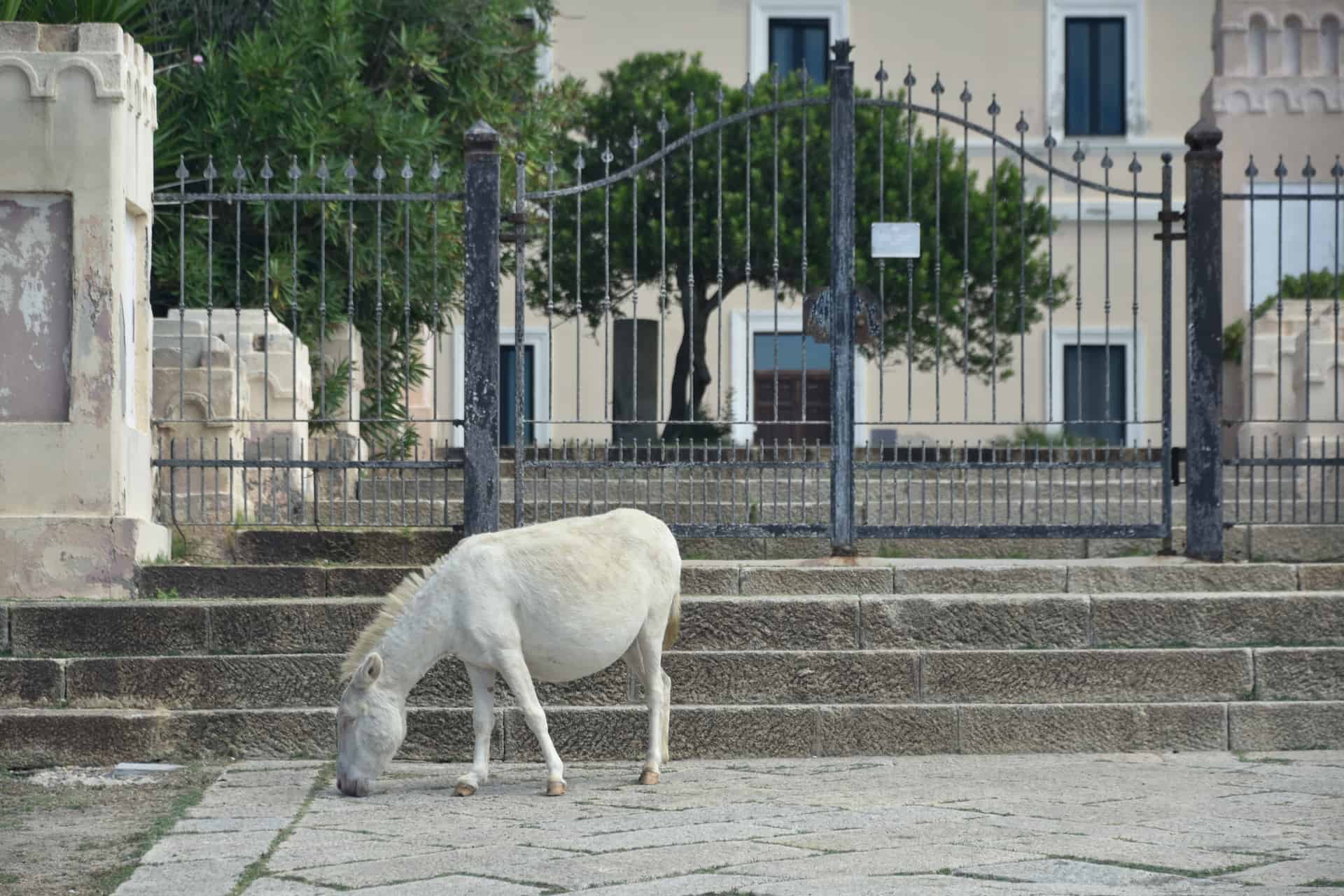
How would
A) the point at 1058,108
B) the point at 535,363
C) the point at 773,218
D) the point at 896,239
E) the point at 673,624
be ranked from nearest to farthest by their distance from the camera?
the point at 673,624 → the point at 896,239 → the point at 773,218 → the point at 535,363 → the point at 1058,108

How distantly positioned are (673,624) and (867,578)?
227 centimetres

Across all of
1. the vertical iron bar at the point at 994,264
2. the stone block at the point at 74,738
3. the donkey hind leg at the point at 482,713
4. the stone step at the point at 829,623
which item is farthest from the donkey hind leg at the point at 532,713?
the vertical iron bar at the point at 994,264

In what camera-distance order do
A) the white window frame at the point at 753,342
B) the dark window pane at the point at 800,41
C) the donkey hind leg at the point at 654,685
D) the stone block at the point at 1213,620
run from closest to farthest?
the donkey hind leg at the point at 654,685, the stone block at the point at 1213,620, the white window frame at the point at 753,342, the dark window pane at the point at 800,41

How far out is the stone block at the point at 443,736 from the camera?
29.1ft

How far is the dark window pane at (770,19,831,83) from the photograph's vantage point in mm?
28359

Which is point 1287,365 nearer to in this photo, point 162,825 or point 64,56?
point 64,56

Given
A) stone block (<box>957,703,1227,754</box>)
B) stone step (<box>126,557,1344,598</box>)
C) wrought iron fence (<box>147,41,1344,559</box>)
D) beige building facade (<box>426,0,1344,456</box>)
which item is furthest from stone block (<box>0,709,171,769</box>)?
beige building facade (<box>426,0,1344,456</box>)

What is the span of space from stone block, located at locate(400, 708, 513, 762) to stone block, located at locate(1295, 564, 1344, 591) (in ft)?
14.2

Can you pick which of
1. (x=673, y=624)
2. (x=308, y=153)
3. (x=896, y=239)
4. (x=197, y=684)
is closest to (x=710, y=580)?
(x=673, y=624)

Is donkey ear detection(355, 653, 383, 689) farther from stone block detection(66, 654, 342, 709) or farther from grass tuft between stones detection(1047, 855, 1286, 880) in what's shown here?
grass tuft between stones detection(1047, 855, 1286, 880)

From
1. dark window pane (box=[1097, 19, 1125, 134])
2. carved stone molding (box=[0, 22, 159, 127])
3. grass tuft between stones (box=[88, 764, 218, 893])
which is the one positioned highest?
dark window pane (box=[1097, 19, 1125, 134])

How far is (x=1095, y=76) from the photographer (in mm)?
28391

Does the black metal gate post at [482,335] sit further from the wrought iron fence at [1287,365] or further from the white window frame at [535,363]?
the white window frame at [535,363]

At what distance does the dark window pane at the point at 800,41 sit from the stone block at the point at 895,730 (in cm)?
2032
